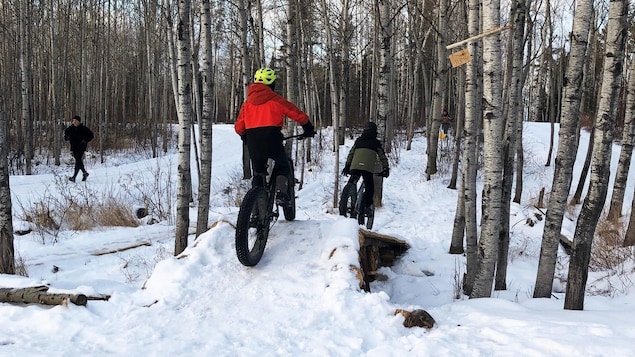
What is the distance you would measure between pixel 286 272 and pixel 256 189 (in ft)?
3.01

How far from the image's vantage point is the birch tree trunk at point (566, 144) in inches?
149

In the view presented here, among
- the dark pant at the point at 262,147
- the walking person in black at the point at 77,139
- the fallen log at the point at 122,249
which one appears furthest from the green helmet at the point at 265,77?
the walking person in black at the point at 77,139

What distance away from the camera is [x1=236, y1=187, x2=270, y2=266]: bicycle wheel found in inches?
170

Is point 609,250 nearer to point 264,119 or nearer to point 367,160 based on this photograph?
point 367,160

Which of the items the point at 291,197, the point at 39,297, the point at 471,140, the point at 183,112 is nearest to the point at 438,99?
the point at 471,140


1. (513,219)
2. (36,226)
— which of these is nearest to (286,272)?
(36,226)

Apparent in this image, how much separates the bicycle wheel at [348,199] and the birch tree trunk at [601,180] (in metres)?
3.68

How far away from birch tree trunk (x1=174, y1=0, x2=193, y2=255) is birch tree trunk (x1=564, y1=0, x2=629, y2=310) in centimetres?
457

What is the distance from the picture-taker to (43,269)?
5.72 meters

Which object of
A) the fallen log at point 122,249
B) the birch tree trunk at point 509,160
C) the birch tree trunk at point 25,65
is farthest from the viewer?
the birch tree trunk at point 25,65

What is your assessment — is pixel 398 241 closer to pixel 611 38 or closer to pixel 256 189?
pixel 256 189

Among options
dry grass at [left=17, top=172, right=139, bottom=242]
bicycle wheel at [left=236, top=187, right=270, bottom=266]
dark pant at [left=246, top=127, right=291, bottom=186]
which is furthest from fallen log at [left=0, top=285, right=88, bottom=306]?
dry grass at [left=17, top=172, right=139, bottom=242]

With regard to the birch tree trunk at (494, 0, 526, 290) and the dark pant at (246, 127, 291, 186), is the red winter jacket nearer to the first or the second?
the dark pant at (246, 127, 291, 186)

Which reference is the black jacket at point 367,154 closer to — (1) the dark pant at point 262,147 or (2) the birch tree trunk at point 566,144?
(1) the dark pant at point 262,147
